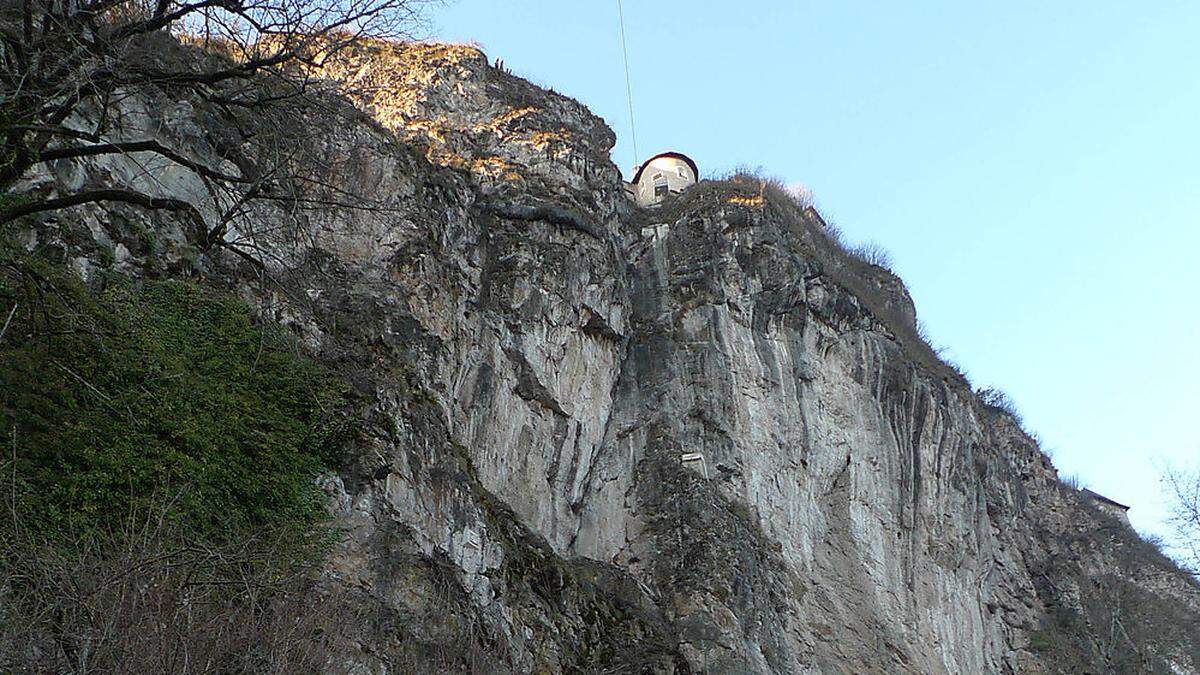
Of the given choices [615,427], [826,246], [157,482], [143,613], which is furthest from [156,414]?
[826,246]

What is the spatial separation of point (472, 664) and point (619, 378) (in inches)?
463

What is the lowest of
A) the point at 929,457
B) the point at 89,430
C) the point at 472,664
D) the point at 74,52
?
the point at 472,664

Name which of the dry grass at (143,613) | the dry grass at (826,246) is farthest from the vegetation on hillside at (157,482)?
the dry grass at (826,246)

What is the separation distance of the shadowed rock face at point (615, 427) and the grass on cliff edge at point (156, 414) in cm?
75

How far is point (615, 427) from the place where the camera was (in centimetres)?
2205

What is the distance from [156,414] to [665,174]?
2856 cm

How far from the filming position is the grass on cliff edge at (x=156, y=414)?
30.5 feet

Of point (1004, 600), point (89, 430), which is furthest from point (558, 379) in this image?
point (1004, 600)

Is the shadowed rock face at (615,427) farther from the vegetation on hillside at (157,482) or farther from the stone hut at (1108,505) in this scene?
the stone hut at (1108,505)

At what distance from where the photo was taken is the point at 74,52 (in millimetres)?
6715

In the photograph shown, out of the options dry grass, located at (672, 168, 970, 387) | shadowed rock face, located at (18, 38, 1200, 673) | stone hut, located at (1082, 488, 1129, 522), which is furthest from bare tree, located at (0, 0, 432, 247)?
stone hut, located at (1082, 488, 1129, 522)

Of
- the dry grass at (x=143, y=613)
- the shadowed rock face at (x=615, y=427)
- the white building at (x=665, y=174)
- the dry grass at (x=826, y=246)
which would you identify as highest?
the white building at (x=665, y=174)

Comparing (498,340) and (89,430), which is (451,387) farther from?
(89,430)

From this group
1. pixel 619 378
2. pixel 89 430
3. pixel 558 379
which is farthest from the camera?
pixel 619 378
